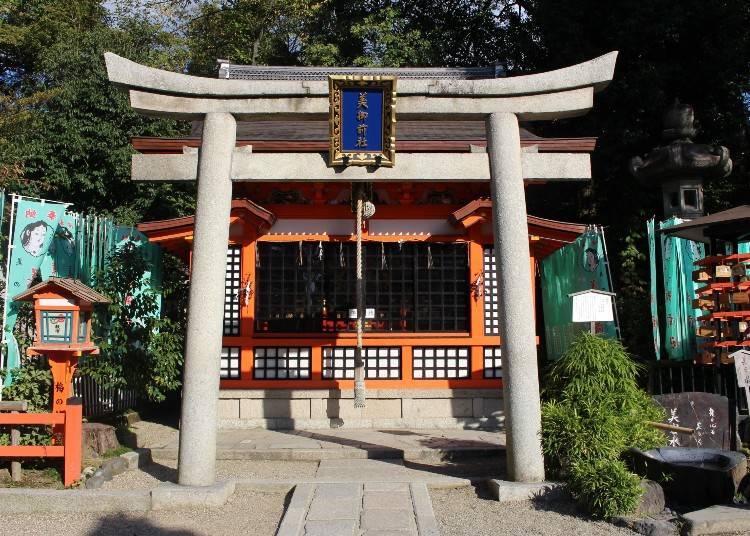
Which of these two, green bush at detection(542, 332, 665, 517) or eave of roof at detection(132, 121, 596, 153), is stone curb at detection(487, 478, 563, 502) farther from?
eave of roof at detection(132, 121, 596, 153)

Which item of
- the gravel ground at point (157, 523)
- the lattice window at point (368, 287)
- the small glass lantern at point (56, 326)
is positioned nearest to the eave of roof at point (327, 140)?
the lattice window at point (368, 287)

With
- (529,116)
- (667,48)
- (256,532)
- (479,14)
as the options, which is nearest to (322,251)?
(529,116)

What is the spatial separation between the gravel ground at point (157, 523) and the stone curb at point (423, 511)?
1342 millimetres

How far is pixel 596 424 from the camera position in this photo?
6.54 m

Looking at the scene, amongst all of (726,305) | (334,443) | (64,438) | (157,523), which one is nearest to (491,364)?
(334,443)

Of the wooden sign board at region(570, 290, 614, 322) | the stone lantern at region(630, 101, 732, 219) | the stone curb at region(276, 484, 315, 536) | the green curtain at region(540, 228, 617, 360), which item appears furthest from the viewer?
the stone lantern at region(630, 101, 732, 219)

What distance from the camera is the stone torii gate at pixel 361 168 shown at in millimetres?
6809

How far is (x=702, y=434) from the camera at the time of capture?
743cm

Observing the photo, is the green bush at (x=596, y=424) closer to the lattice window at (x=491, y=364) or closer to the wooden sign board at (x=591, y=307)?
the wooden sign board at (x=591, y=307)

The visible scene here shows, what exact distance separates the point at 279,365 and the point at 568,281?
17.6ft

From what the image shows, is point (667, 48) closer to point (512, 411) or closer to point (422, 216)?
point (422, 216)

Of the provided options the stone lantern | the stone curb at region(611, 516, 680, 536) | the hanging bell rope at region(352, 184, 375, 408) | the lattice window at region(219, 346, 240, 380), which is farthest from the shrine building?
the stone curb at region(611, 516, 680, 536)

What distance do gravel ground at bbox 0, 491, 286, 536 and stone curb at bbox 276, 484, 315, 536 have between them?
7.3 inches

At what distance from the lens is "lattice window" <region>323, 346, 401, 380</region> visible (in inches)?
423
